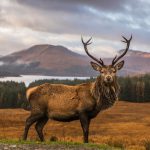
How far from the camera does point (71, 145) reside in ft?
53.4

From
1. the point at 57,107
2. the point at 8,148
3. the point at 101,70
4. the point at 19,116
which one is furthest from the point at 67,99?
the point at 19,116

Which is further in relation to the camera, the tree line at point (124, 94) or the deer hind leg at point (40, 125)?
the tree line at point (124, 94)

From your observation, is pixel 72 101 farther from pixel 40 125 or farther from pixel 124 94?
pixel 124 94

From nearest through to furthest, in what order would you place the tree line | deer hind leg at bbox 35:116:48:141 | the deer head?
the deer head, deer hind leg at bbox 35:116:48:141, the tree line

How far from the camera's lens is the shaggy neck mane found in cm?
1814

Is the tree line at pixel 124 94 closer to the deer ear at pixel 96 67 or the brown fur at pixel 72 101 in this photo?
the brown fur at pixel 72 101

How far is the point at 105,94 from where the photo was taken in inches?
717

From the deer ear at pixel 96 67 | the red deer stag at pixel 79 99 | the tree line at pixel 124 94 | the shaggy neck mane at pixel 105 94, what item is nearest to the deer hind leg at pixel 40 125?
the red deer stag at pixel 79 99

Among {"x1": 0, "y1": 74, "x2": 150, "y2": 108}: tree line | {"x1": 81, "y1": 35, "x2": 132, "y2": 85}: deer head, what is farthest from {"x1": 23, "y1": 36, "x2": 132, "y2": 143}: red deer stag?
{"x1": 0, "y1": 74, "x2": 150, "y2": 108}: tree line

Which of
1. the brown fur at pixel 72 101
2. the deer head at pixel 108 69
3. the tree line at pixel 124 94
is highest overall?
the deer head at pixel 108 69

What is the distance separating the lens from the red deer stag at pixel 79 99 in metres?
17.9

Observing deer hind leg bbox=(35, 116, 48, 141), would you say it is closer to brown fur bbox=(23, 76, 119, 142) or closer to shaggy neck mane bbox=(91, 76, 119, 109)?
brown fur bbox=(23, 76, 119, 142)

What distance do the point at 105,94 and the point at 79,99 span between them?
1115mm

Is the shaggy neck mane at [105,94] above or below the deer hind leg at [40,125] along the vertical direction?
above
